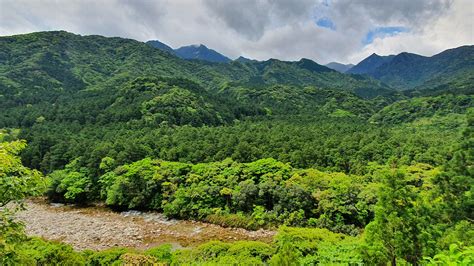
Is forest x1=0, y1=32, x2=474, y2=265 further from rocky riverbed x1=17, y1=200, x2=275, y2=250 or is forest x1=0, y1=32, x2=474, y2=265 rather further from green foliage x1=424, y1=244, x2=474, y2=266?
rocky riverbed x1=17, y1=200, x2=275, y2=250

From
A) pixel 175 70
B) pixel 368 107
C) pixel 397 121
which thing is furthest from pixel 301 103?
pixel 175 70

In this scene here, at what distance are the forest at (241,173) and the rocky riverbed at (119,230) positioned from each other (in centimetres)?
159

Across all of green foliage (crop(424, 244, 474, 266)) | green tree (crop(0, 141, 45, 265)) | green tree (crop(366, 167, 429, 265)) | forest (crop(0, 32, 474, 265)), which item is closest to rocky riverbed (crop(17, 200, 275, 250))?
forest (crop(0, 32, 474, 265))

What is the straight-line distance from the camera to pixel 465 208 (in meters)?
13.3

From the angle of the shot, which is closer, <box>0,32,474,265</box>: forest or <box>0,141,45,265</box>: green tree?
<box>0,141,45,265</box>: green tree

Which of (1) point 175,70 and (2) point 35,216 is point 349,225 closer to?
(2) point 35,216

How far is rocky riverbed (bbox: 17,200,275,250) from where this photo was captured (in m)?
27.2

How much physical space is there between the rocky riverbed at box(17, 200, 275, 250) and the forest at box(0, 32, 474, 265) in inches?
62.5

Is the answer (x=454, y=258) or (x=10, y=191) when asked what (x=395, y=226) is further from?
(x=10, y=191)

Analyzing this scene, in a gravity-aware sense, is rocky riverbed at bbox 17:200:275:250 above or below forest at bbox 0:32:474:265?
below

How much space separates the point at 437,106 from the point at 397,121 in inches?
477

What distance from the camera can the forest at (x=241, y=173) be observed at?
37.4 ft

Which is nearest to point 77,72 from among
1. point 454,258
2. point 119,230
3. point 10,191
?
point 119,230

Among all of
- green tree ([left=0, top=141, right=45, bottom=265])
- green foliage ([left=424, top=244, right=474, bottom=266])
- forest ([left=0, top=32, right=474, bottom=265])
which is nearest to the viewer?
green foliage ([left=424, top=244, right=474, bottom=266])
